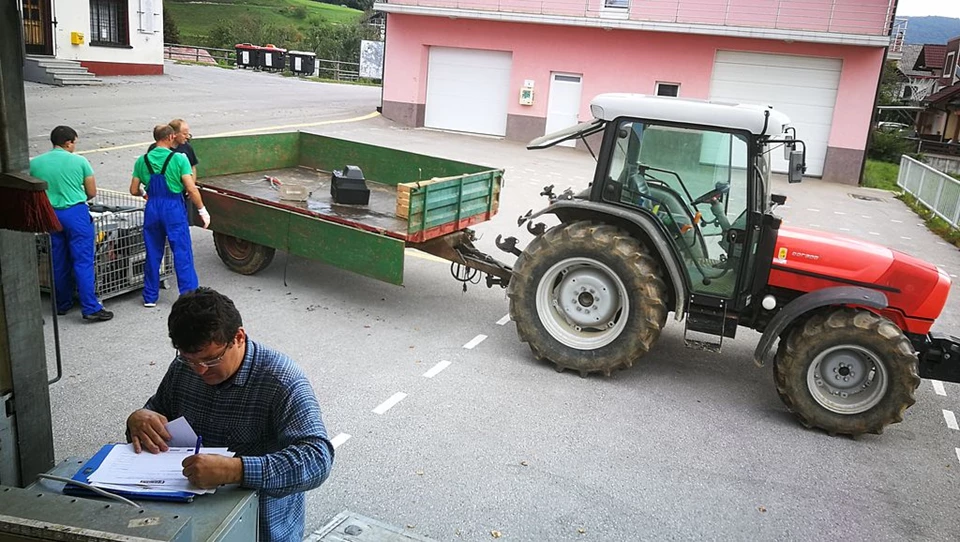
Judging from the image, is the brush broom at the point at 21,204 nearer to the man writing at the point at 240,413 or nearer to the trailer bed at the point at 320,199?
the man writing at the point at 240,413

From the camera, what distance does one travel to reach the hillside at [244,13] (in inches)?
2849

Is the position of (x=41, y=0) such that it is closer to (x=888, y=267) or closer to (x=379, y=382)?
(x=379, y=382)

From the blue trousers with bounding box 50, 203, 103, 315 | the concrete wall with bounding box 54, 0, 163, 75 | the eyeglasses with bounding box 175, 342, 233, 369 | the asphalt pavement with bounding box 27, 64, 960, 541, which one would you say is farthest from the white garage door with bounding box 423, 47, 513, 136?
the eyeglasses with bounding box 175, 342, 233, 369

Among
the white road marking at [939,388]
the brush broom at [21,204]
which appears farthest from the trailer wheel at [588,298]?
the brush broom at [21,204]

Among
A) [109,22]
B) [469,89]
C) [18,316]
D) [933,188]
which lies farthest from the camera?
[109,22]

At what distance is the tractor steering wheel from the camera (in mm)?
6316

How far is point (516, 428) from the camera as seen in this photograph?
18.9 feet

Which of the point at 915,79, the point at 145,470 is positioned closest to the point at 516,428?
the point at 145,470

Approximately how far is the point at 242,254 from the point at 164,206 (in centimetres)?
161

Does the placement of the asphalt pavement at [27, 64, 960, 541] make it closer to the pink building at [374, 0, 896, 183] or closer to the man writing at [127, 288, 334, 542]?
the man writing at [127, 288, 334, 542]

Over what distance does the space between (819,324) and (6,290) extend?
5.32 m

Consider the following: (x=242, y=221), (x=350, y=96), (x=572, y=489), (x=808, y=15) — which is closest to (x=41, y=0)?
(x=350, y=96)

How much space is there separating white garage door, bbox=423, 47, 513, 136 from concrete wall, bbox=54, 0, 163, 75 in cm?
1101

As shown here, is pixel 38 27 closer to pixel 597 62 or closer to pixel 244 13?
pixel 597 62
